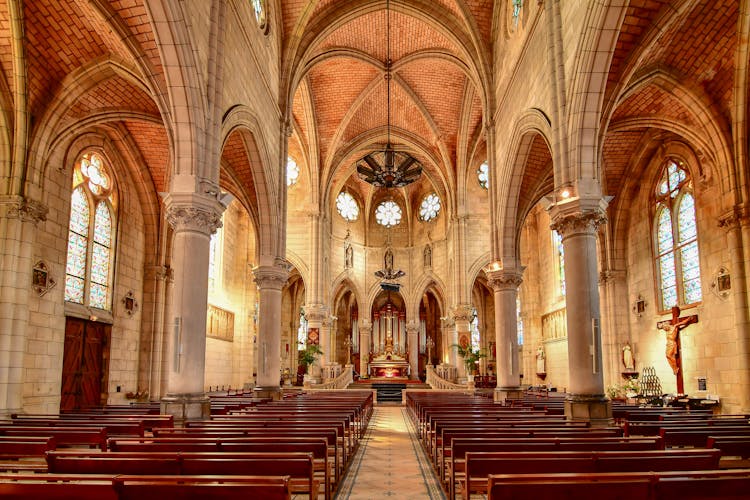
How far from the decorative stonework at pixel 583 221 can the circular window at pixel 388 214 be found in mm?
28870

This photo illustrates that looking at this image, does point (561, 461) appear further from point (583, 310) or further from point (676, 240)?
point (676, 240)

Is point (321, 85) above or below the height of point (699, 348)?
above

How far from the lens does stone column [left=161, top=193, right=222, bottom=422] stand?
11.5 meters

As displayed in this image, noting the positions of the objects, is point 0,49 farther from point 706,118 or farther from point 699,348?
point 699,348

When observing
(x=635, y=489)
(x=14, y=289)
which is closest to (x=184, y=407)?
(x=14, y=289)

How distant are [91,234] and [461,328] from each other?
68.4 ft

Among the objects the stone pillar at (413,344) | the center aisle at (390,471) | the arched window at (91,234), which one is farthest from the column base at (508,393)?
the stone pillar at (413,344)

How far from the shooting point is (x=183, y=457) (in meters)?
5.15

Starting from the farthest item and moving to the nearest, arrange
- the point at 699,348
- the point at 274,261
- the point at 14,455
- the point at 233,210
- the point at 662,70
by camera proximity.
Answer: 1. the point at 233,210
2. the point at 274,261
3. the point at 699,348
4. the point at 662,70
5. the point at 14,455

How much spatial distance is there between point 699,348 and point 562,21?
33.8 feet

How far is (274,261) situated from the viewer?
1947 cm

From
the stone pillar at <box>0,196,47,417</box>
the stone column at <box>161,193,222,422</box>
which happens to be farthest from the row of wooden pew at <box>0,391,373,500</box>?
the stone pillar at <box>0,196,47,417</box>

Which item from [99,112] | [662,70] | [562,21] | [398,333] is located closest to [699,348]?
[662,70]

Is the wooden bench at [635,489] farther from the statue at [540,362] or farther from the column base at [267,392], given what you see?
the statue at [540,362]
